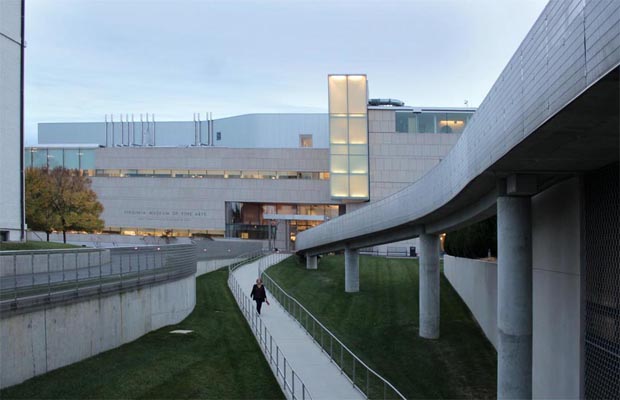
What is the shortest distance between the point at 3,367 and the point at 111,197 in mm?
60318

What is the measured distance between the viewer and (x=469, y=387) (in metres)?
15.5

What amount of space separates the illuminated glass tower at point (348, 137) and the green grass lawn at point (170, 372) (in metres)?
41.1

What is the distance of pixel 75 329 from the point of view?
503 inches

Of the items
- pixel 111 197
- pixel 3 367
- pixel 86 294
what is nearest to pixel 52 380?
pixel 3 367

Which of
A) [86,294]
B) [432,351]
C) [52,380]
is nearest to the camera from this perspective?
[52,380]

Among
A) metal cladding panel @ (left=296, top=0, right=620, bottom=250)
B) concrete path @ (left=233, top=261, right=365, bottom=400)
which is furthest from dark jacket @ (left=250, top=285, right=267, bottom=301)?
metal cladding panel @ (left=296, top=0, right=620, bottom=250)

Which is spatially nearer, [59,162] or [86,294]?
[86,294]

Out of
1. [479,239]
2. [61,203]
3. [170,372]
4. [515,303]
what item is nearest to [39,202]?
[61,203]

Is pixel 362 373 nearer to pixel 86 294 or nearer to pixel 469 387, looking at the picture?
pixel 469 387

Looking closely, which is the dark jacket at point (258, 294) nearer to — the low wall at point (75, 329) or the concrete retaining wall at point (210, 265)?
the low wall at point (75, 329)

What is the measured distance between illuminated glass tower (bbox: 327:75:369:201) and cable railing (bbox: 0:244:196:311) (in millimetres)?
39883

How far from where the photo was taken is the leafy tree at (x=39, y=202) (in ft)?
120

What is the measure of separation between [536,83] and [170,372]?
9200 mm

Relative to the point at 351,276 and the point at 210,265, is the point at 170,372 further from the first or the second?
the point at 210,265
